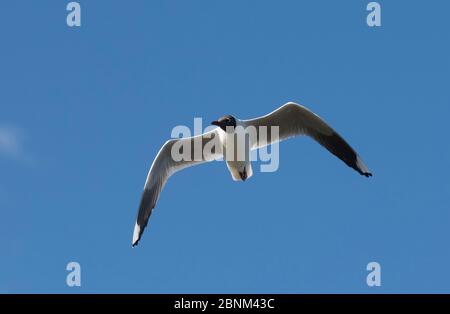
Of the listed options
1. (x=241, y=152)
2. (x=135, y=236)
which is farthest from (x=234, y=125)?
(x=135, y=236)

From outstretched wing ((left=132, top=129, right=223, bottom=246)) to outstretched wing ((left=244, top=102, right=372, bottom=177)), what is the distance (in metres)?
0.60

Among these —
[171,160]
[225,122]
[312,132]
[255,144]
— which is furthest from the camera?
[171,160]

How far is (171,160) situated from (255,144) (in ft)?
3.69

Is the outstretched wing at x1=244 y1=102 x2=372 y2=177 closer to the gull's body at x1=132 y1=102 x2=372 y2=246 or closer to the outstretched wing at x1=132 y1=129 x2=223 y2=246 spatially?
the gull's body at x1=132 y1=102 x2=372 y2=246

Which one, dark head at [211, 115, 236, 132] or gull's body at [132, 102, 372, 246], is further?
gull's body at [132, 102, 372, 246]

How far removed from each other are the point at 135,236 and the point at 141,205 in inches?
15.9

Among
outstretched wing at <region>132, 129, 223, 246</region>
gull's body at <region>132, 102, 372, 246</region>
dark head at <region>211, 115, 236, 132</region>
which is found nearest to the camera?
dark head at <region>211, 115, 236, 132</region>

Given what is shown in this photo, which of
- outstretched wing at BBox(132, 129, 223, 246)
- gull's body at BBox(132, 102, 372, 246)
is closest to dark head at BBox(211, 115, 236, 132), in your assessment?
gull's body at BBox(132, 102, 372, 246)

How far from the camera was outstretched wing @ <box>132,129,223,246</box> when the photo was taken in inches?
434

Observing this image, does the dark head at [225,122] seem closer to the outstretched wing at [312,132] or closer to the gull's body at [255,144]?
the gull's body at [255,144]

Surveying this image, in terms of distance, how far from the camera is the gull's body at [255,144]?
10836 millimetres

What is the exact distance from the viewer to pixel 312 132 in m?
11.1

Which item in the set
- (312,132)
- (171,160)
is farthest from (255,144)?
(171,160)

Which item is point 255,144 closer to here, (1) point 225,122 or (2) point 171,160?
(1) point 225,122
